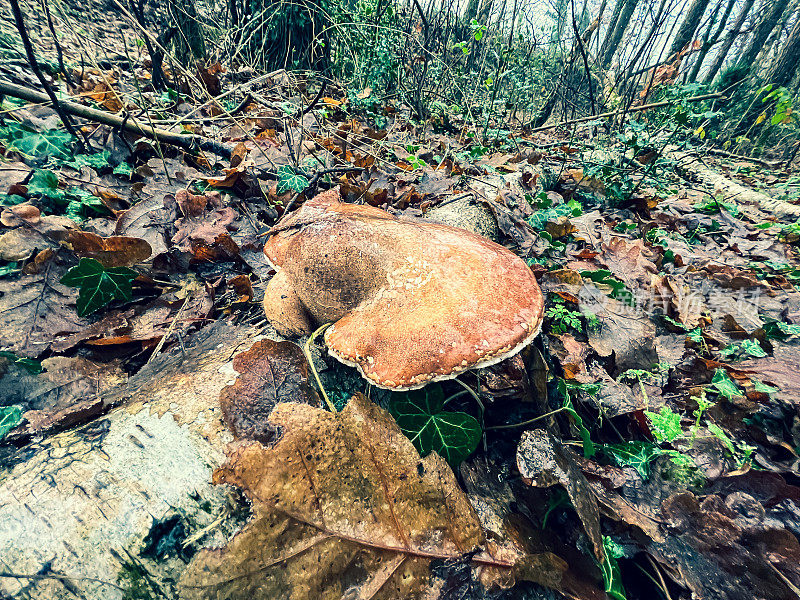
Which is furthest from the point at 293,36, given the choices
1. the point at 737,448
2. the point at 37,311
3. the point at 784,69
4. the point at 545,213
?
the point at 784,69

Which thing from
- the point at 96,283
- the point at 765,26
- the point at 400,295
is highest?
the point at 765,26

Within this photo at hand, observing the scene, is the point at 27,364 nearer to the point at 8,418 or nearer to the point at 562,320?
the point at 8,418

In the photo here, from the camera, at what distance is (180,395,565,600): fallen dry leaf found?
880 millimetres

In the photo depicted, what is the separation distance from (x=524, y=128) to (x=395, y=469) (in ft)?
24.4

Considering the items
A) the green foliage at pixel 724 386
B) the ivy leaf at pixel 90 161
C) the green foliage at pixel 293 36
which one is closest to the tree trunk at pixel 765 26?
the green foliage at pixel 293 36

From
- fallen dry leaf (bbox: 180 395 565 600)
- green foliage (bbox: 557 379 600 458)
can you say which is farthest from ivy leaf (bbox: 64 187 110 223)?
green foliage (bbox: 557 379 600 458)

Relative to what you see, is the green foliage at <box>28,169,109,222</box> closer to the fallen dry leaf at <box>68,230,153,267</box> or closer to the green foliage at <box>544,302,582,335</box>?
the fallen dry leaf at <box>68,230,153,267</box>

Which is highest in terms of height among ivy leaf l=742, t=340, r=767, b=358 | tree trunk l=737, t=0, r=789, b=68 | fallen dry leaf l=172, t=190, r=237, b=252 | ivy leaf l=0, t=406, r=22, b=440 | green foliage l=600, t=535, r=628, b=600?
tree trunk l=737, t=0, r=789, b=68

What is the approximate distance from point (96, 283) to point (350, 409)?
135cm

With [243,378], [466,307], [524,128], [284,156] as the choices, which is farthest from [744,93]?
[243,378]

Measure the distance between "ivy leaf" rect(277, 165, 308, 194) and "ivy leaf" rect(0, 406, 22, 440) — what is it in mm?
1932

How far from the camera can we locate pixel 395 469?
1.08 meters

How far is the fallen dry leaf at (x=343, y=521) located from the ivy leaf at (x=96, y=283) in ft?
3.55

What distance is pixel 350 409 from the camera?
1.12 metres
